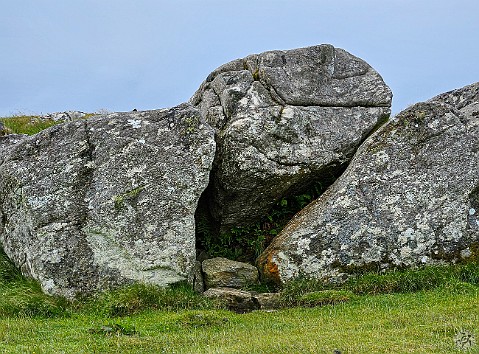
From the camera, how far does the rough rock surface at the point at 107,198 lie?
18078 mm

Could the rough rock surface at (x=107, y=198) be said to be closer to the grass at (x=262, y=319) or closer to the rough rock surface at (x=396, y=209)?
the grass at (x=262, y=319)

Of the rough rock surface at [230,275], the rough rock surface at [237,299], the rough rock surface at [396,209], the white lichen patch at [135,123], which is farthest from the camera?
the white lichen patch at [135,123]

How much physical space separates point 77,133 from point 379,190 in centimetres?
944

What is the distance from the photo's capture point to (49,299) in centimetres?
1736

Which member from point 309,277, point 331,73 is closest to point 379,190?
point 309,277

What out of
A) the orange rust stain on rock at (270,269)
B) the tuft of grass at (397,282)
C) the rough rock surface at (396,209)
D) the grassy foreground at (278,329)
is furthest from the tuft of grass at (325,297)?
the orange rust stain on rock at (270,269)

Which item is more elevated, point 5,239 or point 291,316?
point 5,239

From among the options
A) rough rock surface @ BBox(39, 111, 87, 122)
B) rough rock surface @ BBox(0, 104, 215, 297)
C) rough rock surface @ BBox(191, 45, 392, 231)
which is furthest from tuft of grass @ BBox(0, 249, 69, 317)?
rough rock surface @ BBox(39, 111, 87, 122)

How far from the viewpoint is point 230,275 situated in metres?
19.1

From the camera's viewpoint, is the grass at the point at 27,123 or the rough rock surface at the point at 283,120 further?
the grass at the point at 27,123

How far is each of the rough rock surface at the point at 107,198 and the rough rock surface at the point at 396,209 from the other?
3160mm

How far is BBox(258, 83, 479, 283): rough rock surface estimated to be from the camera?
18.6m

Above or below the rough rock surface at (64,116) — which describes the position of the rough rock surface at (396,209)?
below

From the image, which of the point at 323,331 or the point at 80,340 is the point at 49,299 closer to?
the point at 80,340
